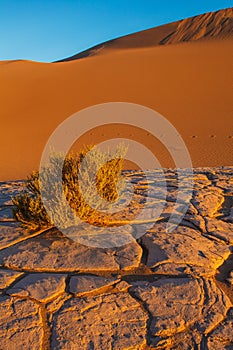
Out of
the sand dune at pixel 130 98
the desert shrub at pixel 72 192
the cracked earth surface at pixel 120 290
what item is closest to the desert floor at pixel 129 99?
the sand dune at pixel 130 98

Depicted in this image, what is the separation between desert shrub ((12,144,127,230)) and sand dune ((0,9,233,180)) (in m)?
5.29

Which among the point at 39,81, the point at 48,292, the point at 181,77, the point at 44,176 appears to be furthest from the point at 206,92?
the point at 48,292

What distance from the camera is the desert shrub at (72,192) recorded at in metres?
3.31

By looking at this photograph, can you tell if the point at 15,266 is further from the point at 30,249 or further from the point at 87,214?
the point at 87,214

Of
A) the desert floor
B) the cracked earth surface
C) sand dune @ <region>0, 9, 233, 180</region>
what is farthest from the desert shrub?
sand dune @ <region>0, 9, 233, 180</region>

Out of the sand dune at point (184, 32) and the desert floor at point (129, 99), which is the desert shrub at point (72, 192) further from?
the sand dune at point (184, 32)

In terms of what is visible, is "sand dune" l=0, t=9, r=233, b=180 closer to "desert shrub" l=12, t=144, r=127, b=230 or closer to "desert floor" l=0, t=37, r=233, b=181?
"desert floor" l=0, t=37, r=233, b=181

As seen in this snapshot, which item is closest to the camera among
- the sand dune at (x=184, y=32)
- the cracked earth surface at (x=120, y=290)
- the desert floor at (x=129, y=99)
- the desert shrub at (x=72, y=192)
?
the cracked earth surface at (x=120, y=290)

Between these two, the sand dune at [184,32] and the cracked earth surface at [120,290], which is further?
the sand dune at [184,32]

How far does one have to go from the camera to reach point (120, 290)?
2602mm

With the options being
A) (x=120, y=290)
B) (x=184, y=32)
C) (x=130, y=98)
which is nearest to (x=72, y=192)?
(x=120, y=290)

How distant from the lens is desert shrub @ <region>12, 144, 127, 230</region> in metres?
3.31

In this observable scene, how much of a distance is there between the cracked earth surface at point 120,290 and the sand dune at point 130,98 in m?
5.73

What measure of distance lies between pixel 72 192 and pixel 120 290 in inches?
44.8
